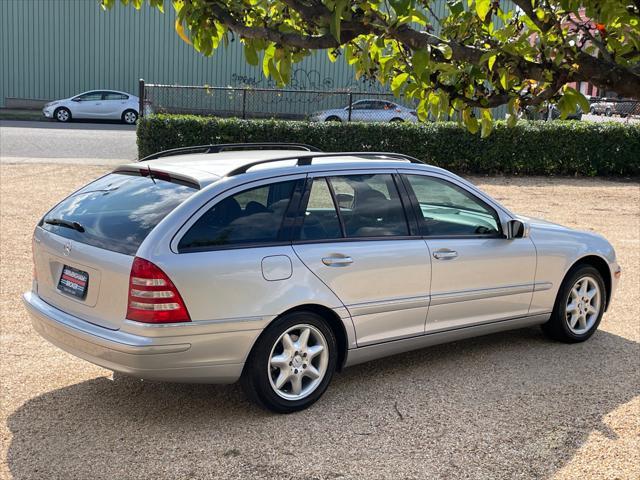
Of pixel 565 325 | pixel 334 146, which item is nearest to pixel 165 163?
pixel 565 325

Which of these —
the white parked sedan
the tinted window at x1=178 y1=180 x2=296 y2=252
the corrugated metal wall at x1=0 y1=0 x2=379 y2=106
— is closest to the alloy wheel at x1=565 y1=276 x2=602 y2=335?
the tinted window at x1=178 y1=180 x2=296 y2=252

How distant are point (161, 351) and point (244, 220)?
3.06 feet

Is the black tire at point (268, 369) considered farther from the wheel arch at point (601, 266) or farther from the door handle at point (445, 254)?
the wheel arch at point (601, 266)

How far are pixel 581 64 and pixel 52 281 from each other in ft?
10.8

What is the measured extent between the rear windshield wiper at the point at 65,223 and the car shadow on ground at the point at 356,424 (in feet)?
3.62

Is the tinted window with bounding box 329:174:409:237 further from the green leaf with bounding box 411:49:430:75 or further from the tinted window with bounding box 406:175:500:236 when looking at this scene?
the green leaf with bounding box 411:49:430:75

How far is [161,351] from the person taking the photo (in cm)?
443

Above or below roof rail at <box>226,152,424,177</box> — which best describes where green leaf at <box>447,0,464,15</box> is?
above

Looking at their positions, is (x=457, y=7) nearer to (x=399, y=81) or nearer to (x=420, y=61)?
(x=420, y=61)

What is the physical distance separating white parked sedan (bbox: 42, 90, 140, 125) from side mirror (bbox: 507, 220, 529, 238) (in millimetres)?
A: 28354

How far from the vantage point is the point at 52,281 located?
4.99 metres

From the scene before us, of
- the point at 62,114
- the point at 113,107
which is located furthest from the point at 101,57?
the point at 62,114

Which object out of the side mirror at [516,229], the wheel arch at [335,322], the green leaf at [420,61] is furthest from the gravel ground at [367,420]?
the green leaf at [420,61]

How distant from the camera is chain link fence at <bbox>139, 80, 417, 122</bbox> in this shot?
17.6m
